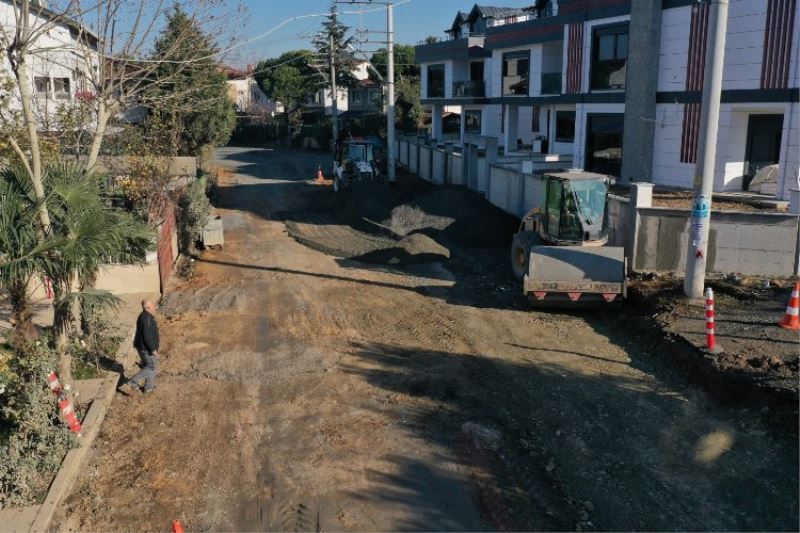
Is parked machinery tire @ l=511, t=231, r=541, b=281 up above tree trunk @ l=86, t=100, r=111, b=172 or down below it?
below

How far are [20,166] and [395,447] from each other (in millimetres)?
6882

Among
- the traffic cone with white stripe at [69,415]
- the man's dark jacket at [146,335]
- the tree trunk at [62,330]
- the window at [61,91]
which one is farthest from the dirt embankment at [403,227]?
the traffic cone with white stripe at [69,415]

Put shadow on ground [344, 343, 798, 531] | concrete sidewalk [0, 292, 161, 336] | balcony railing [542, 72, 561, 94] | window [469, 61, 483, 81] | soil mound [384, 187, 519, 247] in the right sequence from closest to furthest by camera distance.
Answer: shadow on ground [344, 343, 798, 531] → concrete sidewalk [0, 292, 161, 336] → soil mound [384, 187, 519, 247] → balcony railing [542, 72, 561, 94] → window [469, 61, 483, 81]

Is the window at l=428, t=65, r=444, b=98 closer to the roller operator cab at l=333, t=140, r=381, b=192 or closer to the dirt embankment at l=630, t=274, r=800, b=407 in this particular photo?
the roller operator cab at l=333, t=140, r=381, b=192

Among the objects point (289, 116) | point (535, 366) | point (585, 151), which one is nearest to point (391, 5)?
point (585, 151)

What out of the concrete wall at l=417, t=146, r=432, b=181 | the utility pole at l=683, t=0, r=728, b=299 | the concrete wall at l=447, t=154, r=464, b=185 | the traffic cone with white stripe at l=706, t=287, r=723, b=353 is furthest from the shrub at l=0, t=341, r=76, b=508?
the concrete wall at l=417, t=146, r=432, b=181

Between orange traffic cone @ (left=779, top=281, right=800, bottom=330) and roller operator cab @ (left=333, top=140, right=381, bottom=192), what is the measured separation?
2324 cm

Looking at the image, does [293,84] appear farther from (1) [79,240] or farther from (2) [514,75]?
→ (1) [79,240]

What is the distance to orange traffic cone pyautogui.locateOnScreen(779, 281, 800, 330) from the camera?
12156mm

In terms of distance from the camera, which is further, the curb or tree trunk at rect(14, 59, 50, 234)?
tree trunk at rect(14, 59, 50, 234)

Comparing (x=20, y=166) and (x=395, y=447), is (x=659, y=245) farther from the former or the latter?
(x=20, y=166)

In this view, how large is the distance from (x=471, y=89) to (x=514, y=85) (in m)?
3.40

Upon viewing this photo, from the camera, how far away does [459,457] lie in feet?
29.0

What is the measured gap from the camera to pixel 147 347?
1128 centimetres
